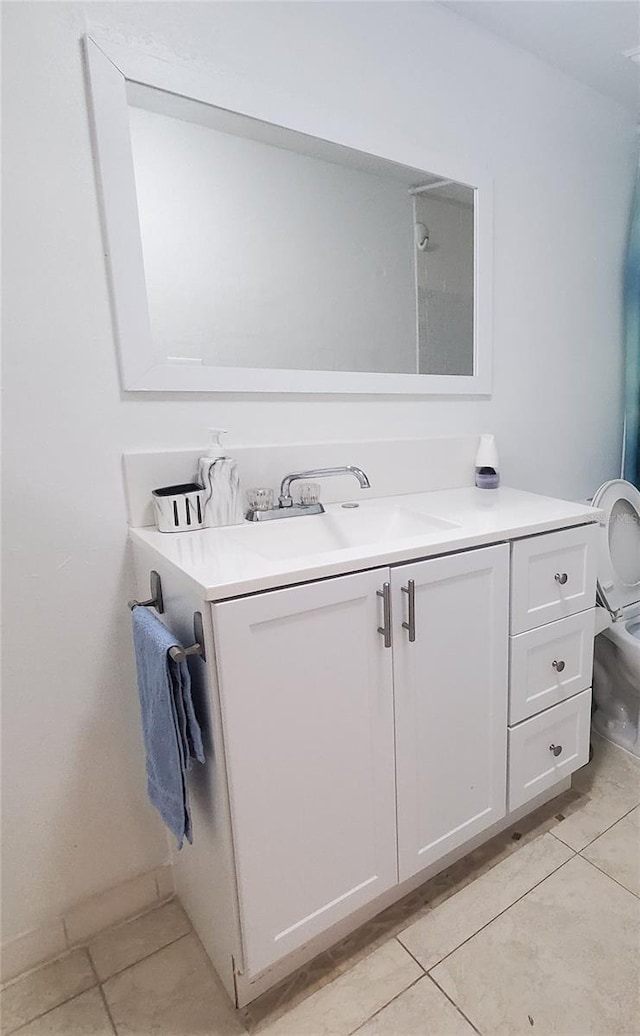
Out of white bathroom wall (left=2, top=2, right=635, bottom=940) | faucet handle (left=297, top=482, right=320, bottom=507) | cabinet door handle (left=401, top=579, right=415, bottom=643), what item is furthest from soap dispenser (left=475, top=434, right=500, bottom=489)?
cabinet door handle (left=401, top=579, right=415, bottom=643)

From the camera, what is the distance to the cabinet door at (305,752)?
86 cm

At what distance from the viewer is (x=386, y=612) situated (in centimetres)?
99

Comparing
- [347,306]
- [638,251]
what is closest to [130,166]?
[347,306]

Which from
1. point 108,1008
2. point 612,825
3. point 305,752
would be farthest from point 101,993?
point 612,825

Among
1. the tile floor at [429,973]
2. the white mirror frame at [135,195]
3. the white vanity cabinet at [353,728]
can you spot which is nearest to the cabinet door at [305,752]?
the white vanity cabinet at [353,728]

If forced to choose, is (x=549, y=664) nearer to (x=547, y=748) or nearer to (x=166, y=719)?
(x=547, y=748)

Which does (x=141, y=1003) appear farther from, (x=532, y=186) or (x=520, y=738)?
(x=532, y=186)

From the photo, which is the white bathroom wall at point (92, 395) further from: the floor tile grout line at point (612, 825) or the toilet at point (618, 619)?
the floor tile grout line at point (612, 825)

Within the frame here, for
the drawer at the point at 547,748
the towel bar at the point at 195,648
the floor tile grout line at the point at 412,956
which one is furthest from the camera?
the drawer at the point at 547,748

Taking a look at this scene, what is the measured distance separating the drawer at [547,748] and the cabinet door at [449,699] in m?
0.06

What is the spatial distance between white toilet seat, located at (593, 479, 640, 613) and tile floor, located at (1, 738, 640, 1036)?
0.71 metres

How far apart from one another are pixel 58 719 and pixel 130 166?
1137 millimetres

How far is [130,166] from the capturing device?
3.44 feet

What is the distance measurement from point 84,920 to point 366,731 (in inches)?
31.7
